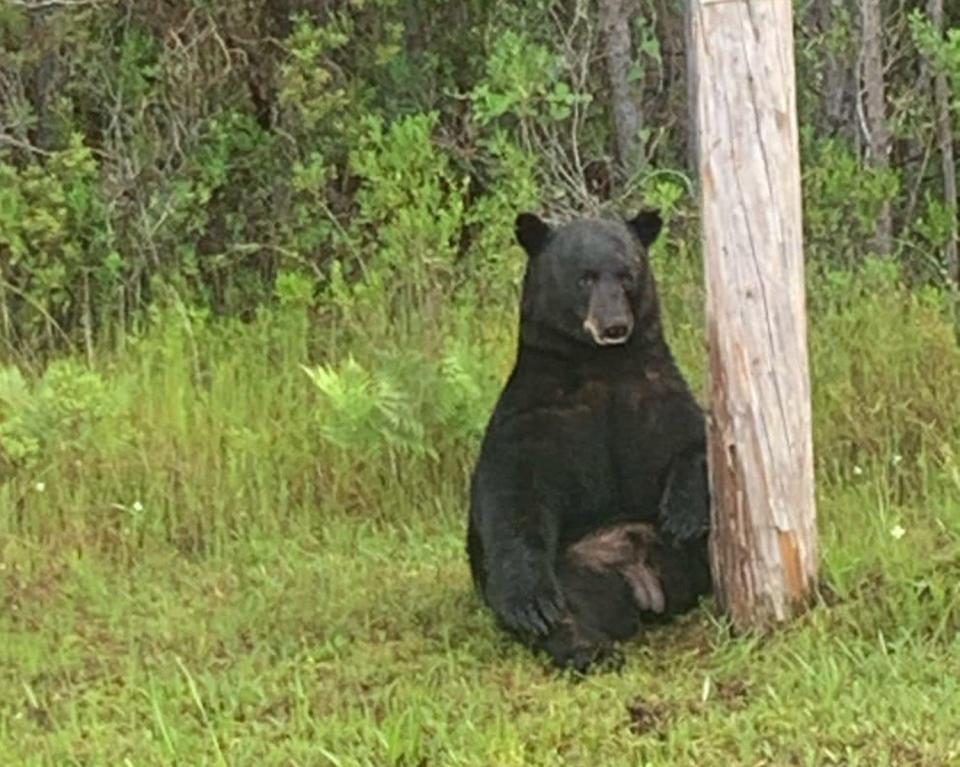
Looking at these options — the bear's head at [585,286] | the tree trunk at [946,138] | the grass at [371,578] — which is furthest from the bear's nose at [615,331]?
the tree trunk at [946,138]

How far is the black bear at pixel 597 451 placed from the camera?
5.93m

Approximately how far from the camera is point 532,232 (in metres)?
6.29

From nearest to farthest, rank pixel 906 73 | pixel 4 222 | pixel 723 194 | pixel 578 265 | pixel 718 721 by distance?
pixel 718 721, pixel 723 194, pixel 578 265, pixel 4 222, pixel 906 73

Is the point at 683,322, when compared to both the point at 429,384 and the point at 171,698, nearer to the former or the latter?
the point at 429,384

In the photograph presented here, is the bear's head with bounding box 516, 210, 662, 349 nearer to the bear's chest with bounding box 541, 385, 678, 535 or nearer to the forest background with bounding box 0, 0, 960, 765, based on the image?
the bear's chest with bounding box 541, 385, 678, 535

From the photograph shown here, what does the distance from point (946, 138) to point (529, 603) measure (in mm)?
4806

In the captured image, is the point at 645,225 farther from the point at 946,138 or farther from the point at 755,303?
the point at 946,138

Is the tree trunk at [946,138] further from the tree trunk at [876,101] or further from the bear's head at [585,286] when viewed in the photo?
the bear's head at [585,286]

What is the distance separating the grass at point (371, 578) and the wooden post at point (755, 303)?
0.71 feet

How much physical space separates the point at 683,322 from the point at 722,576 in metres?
3.01

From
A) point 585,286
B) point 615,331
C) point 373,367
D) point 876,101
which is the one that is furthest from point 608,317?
point 876,101

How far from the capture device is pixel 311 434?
794 cm

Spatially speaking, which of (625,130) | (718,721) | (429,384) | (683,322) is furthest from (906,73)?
(718,721)

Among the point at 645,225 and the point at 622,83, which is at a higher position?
the point at 622,83
